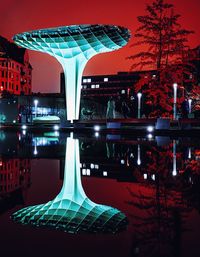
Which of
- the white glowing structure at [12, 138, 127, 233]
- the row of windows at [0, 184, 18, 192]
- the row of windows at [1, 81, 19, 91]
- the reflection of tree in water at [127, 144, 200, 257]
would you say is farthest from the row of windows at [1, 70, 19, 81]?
the white glowing structure at [12, 138, 127, 233]

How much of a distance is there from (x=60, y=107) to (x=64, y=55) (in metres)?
22.7

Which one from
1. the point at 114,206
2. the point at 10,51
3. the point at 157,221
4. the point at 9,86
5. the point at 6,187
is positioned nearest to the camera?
the point at 157,221

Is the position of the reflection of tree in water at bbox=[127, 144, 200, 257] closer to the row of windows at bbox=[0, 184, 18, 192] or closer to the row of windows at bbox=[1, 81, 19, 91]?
the row of windows at bbox=[0, 184, 18, 192]

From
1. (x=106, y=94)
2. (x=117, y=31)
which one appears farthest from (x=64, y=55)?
(x=106, y=94)

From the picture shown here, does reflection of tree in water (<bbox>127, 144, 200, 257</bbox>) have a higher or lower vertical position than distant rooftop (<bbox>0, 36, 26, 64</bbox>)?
lower

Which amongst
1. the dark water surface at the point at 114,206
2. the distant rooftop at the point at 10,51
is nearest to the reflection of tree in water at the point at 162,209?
the dark water surface at the point at 114,206

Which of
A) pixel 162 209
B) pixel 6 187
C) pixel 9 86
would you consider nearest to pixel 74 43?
pixel 6 187

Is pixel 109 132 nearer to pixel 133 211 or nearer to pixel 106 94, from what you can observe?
pixel 133 211

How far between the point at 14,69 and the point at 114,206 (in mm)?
92110

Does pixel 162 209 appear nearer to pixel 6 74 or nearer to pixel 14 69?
pixel 6 74

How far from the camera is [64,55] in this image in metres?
35.5

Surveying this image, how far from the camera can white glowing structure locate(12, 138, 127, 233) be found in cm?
332

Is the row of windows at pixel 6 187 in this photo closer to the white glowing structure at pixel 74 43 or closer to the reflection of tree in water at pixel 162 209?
the reflection of tree in water at pixel 162 209

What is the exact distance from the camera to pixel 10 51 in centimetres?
9450
